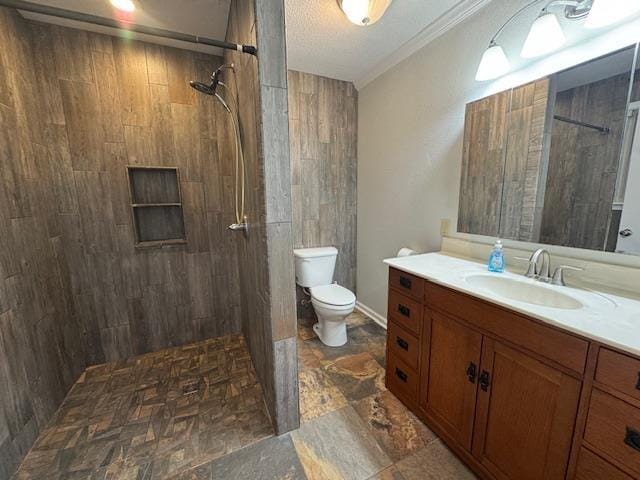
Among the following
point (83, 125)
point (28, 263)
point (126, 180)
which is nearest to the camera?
point (28, 263)

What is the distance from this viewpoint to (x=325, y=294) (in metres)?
2.19

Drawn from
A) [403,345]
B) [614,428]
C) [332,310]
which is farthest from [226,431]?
[614,428]

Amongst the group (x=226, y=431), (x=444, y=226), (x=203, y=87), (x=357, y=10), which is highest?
(x=357, y=10)

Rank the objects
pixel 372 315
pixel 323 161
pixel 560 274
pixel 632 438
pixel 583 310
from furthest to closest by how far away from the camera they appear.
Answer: pixel 372 315 < pixel 323 161 < pixel 560 274 < pixel 583 310 < pixel 632 438

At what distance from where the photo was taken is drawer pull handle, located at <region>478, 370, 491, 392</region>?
1086 millimetres

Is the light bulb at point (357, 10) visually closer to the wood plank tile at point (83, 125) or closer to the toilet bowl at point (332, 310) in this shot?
the wood plank tile at point (83, 125)

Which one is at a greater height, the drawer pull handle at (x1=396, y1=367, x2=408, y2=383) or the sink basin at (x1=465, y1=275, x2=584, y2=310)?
the sink basin at (x1=465, y1=275, x2=584, y2=310)

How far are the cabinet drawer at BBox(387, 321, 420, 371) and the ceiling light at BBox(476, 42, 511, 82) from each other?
1573 mm

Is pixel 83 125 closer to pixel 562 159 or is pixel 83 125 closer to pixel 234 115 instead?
pixel 234 115

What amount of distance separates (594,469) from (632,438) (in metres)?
0.17

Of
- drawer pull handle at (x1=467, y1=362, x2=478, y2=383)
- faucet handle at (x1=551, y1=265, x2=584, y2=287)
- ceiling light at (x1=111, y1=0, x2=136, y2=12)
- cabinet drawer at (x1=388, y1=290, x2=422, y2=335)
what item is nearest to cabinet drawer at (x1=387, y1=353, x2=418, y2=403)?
cabinet drawer at (x1=388, y1=290, x2=422, y2=335)

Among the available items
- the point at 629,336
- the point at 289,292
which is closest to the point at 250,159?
the point at 289,292

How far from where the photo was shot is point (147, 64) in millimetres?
1864

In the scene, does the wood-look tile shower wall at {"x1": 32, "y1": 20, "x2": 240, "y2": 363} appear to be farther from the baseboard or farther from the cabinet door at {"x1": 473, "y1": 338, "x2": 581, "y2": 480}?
the cabinet door at {"x1": 473, "y1": 338, "x2": 581, "y2": 480}
